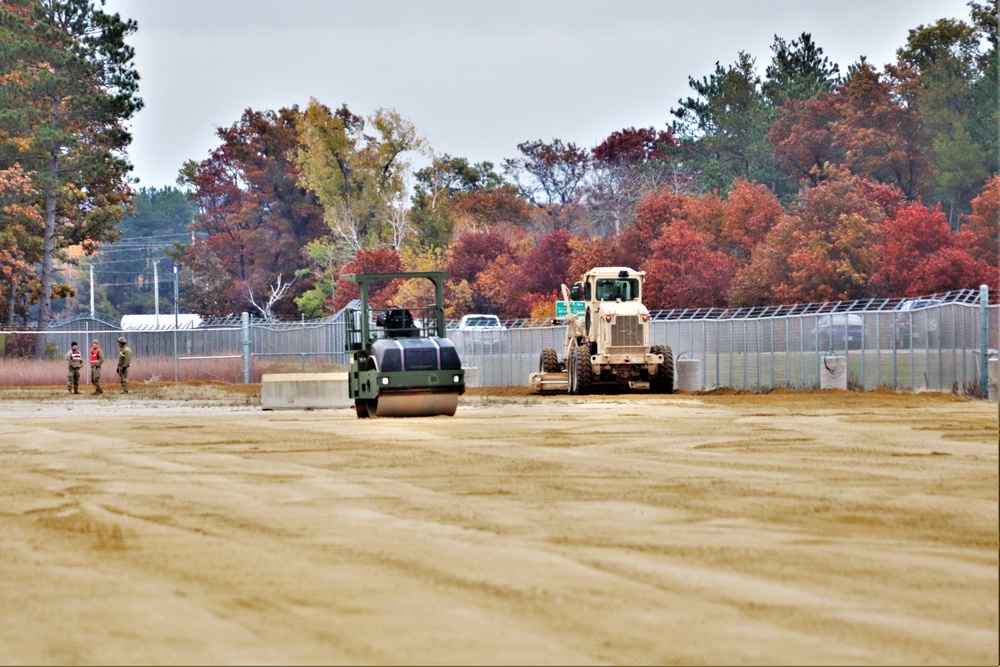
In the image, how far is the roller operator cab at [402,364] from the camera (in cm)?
2867

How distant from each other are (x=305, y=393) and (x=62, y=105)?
3575 cm

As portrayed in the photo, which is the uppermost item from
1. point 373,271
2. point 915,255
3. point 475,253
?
point 475,253

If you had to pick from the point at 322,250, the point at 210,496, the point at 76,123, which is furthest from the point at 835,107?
the point at 210,496

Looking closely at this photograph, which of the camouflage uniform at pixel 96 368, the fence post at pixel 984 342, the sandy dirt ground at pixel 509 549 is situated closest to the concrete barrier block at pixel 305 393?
the sandy dirt ground at pixel 509 549

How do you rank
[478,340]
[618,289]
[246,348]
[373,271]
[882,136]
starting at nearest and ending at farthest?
[618,289] → [246,348] → [478,340] → [882,136] → [373,271]

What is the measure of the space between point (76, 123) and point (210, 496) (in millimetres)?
61157

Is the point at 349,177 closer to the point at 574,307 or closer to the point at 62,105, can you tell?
the point at 62,105

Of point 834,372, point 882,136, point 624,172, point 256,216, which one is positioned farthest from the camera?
point 256,216

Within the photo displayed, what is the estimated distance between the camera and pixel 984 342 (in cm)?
3422

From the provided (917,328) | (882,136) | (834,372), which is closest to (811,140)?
(882,136)

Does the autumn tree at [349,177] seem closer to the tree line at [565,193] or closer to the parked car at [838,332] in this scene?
the tree line at [565,193]

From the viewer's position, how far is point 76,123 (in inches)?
2933

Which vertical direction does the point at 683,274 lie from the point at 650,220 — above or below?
below

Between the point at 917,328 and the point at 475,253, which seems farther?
the point at 475,253
